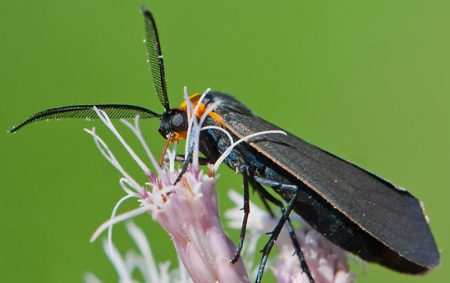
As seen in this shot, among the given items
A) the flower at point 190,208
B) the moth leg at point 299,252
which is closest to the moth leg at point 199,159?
the flower at point 190,208

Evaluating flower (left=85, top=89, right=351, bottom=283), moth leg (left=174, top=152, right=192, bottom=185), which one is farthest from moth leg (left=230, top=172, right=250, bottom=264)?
moth leg (left=174, top=152, right=192, bottom=185)

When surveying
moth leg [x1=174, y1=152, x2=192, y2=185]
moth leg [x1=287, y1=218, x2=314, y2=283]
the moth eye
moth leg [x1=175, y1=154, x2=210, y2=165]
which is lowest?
moth leg [x1=287, y1=218, x2=314, y2=283]

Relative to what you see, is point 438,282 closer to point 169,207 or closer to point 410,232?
point 410,232

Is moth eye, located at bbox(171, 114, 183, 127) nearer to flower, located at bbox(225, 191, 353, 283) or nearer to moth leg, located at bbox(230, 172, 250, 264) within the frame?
moth leg, located at bbox(230, 172, 250, 264)

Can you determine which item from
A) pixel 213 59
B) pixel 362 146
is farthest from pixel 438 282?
pixel 213 59

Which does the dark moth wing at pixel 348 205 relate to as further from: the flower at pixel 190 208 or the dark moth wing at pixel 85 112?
the dark moth wing at pixel 85 112

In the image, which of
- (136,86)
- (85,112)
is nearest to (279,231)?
(85,112)
